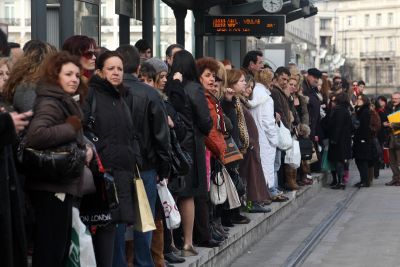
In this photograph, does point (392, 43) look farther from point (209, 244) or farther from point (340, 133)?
point (209, 244)

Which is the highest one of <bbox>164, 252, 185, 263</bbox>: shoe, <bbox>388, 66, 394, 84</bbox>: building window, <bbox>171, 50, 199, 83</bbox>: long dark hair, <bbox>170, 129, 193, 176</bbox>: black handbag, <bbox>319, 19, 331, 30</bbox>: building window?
<bbox>319, 19, 331, 30</bbox>: building window

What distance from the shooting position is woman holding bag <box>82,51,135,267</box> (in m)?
8.05

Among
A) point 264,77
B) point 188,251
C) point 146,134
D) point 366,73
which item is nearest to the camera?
point 146,134

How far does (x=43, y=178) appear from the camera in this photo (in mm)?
7195

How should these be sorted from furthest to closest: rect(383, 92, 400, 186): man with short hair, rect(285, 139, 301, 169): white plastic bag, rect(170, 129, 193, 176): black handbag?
rect(383, 92, 400, 186): man with short hair
rect(285, 139, 301, 169): white plastic bag
rect(170, 129, 193, 176): black handbag

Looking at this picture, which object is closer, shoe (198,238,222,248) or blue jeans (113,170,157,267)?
blue jeans (113,170,157,267)

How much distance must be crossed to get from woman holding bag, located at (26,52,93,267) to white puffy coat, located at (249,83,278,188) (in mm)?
7149

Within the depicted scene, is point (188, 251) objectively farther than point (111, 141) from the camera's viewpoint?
Yes

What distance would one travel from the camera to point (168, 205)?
31.0 ft

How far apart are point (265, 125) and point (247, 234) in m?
2.17

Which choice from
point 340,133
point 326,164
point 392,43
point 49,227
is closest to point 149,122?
point 49,227

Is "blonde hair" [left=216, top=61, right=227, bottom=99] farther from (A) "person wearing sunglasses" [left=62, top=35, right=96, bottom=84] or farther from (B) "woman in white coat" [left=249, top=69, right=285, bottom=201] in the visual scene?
(A) "person wearing sunglasses" [left=62, top=35, right=96, bottom=84]

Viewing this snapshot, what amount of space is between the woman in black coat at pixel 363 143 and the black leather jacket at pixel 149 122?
1389 cm

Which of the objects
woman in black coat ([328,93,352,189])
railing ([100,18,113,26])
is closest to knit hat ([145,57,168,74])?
railing ([100,18,113,26])
